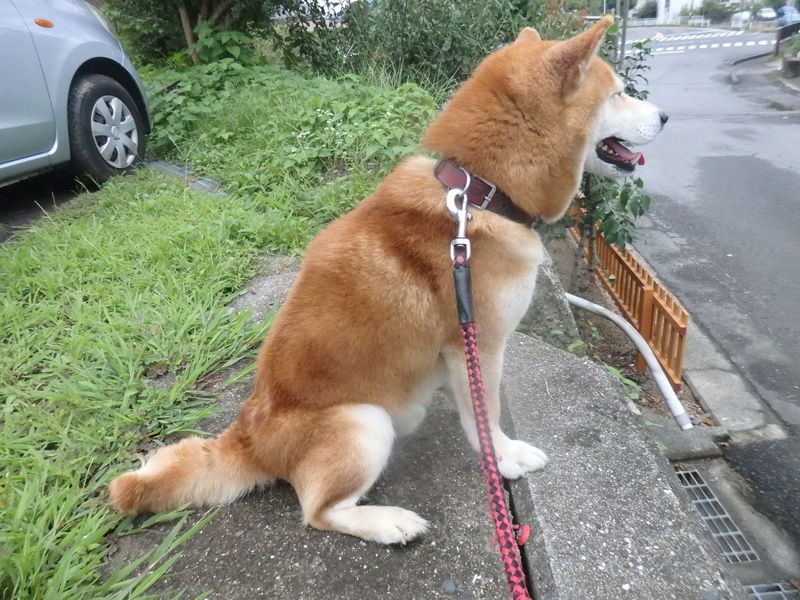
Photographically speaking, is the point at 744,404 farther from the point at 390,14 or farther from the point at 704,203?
the point at 390,14

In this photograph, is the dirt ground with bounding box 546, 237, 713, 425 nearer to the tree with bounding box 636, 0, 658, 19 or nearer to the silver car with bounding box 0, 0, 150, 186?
the silver car with bounding box 0, 0, 150, 186

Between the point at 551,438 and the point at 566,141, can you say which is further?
the point at 551,438

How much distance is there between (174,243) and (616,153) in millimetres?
2812

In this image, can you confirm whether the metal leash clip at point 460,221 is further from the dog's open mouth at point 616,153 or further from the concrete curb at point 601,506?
the concrete curb at point 601,506

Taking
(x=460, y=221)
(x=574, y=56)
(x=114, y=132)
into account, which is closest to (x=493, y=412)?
(x=460, y=221)

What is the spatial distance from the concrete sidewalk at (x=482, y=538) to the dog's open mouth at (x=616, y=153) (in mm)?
992

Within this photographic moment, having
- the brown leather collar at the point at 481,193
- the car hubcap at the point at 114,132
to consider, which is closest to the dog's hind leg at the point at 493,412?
the brown leather collar at the point at 481,193

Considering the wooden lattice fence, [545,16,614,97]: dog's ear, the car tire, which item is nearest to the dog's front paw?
[545,16,614,97]: dog's ear

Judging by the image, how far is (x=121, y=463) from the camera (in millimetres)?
2127

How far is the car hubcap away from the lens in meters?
4.82

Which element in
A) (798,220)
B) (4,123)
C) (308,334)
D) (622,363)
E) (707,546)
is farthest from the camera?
(798,220)

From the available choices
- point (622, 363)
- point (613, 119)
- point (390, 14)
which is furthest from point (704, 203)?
point (613, 119)

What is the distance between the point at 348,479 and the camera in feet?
5.74

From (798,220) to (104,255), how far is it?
24.4 ft
